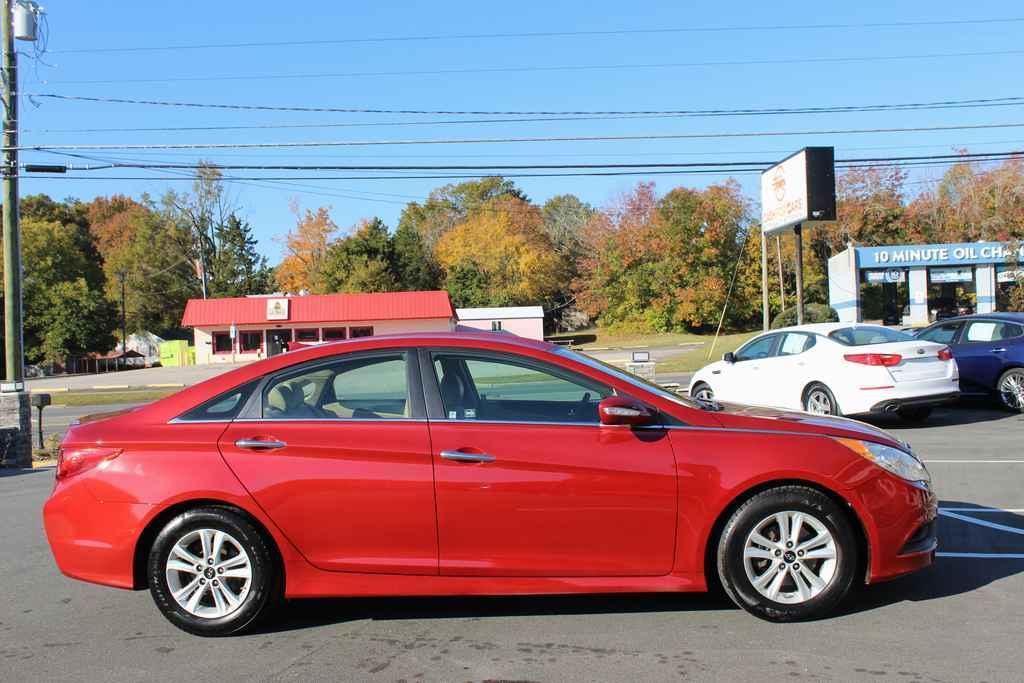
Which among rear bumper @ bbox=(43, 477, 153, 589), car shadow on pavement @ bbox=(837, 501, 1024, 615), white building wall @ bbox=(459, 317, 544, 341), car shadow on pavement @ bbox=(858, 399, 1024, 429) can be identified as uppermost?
white building wall @ bbox=(459, 317, 544, 341)

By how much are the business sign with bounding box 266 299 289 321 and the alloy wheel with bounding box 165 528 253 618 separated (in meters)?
57.3

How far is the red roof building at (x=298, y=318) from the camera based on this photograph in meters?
59.5

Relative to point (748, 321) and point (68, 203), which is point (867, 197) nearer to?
point (748, 321)

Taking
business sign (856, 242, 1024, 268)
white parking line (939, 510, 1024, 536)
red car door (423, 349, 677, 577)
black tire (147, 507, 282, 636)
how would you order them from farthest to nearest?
business sign (856, 242, 1024, 268), white parking line (939, 510, 1024, 536), black tire (147, 507, 282, 636), red car door (423, 349, 677, 577)

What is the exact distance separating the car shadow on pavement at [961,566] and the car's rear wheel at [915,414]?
20.7ft

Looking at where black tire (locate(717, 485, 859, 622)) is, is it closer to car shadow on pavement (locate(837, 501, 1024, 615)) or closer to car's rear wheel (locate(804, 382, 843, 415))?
car shadow on pavement (locate(837, 501, 1024, 615))

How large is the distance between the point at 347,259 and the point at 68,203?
138 feet

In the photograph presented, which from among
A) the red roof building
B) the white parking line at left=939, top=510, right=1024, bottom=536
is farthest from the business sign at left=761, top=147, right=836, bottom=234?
the red roof building

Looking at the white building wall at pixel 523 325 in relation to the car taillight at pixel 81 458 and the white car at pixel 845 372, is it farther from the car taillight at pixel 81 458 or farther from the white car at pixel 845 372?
the car taillight at pixel 81 458

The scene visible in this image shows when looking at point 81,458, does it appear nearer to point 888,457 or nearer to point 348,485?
point 348,485

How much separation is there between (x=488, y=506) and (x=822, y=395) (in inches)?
338

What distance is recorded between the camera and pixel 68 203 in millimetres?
94875

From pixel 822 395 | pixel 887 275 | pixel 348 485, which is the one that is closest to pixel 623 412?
pixel 348 485

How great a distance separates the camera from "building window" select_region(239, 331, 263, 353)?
62.2 meters
